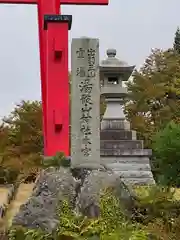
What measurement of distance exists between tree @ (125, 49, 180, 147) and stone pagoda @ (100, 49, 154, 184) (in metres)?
7.68

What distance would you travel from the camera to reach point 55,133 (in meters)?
13.4

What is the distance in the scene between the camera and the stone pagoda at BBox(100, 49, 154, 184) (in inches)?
585

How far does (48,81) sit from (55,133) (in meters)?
1.29

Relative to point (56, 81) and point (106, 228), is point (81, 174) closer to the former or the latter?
point (106, 228)

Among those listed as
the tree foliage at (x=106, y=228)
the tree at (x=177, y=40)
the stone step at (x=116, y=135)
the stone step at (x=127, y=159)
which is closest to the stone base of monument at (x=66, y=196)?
the tree foliage at (x=106, y=228)

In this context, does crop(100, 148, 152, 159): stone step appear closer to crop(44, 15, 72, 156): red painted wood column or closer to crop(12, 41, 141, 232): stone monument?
crop(44, 15, 72, 156): red painted wood column

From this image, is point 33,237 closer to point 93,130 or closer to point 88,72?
point 93,130

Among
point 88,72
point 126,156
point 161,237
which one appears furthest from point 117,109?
point 161,237

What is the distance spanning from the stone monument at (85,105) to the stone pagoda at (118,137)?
16.7 feet

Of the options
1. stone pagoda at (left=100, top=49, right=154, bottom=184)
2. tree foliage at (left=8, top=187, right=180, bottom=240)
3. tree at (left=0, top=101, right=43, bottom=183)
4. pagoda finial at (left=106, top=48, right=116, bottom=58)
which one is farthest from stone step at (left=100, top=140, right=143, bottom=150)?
tree foliage at (left=8, top=187, right=180, bottom=240)

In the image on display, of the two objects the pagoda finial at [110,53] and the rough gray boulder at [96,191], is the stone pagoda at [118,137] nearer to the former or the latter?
the pagoda finial at [110,53]

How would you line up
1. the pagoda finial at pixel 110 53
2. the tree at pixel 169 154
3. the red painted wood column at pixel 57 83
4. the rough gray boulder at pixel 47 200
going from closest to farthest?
the rough gray boulder at pixel 47 200
the red painted wood column at pixel 57 83
the pagoda finial at pixel 110 53
the tree at pixel 169 154

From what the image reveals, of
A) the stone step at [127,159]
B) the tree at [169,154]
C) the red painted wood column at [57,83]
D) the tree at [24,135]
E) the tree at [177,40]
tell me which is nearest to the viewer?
the red painted wood column at [57,83]

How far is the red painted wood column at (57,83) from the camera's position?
1338 cm
